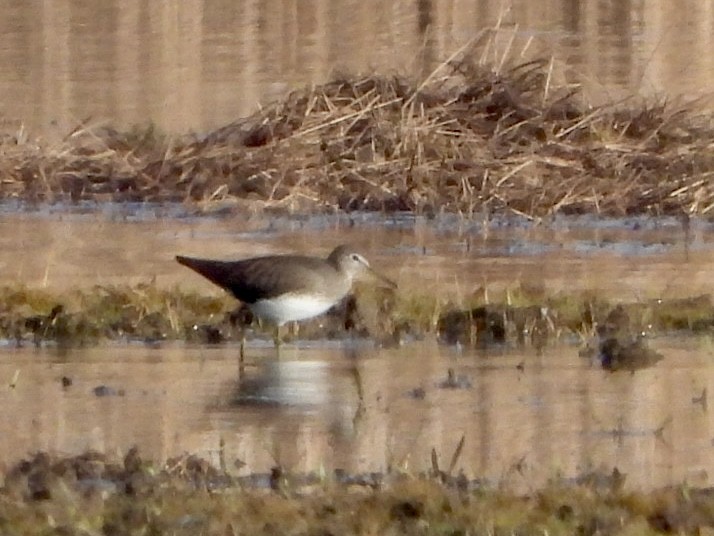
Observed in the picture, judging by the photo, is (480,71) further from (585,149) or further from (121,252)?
(121,252)

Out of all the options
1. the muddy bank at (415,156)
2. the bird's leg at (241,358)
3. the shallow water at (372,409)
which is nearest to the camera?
the shallow water at (372,409)

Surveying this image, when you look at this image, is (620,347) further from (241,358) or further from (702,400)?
(241,358)

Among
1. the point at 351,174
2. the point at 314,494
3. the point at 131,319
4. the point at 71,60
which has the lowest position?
the point at 314,494

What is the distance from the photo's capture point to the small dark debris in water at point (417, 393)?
401 inches

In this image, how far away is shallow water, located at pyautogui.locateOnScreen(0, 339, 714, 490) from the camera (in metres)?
8.80

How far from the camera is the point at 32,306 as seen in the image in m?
12.0

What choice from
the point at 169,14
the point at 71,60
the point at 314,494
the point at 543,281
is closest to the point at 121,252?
the point at 543,281

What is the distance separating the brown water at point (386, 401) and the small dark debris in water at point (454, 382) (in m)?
0.02

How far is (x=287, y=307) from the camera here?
11438 mm

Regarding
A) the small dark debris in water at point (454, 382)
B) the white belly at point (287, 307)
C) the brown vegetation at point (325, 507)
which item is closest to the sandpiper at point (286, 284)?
the white belly at point (287, 307)

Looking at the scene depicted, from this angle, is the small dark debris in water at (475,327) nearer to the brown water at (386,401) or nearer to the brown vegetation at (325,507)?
the brown water at (386,401)

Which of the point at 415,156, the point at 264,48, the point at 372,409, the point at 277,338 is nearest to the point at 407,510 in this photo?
the point at 372,409

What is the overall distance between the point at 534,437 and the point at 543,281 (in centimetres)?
488

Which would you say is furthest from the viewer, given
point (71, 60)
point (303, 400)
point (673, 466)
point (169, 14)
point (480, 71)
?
point (169, 14)
